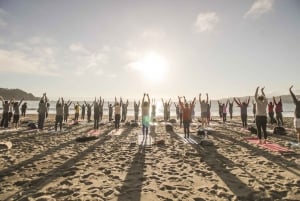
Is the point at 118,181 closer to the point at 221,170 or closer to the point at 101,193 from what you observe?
the point at 101,193

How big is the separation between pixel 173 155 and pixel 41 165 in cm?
470

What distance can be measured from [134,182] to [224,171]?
280cm

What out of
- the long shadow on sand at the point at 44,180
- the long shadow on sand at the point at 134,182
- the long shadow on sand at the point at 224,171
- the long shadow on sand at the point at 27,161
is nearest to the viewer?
the long shadow on sand at the point at 134,182

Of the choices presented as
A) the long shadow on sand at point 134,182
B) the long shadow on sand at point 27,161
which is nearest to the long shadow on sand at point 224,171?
the long shadow on sand at point 134,182

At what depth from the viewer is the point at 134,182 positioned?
253 inches

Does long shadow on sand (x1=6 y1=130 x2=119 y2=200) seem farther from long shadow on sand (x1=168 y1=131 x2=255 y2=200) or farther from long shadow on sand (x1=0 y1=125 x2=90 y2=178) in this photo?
long shadow on sand (x1=168 y1=131 x2=255 y2=200)

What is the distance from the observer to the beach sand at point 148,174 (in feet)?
18.4

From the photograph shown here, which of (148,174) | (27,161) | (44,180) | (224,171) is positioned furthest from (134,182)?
(27,161)

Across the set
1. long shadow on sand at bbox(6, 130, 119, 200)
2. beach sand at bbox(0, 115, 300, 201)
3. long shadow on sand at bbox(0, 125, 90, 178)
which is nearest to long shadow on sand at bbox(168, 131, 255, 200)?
beach sand at bbox(0, 115, 300, 201)

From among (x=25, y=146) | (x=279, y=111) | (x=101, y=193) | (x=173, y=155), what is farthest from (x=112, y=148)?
(x=279, y=111)

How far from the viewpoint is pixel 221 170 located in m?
7.56

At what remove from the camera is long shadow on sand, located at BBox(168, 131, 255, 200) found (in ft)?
18.7

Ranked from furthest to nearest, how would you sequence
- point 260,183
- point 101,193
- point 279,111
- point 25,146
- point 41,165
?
point 279,111 → point 25,146 → point 41,165 → point 260,183 → point 101,193

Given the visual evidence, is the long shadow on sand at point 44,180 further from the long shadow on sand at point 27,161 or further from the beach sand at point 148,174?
the long shadow on sand at point 27,161
